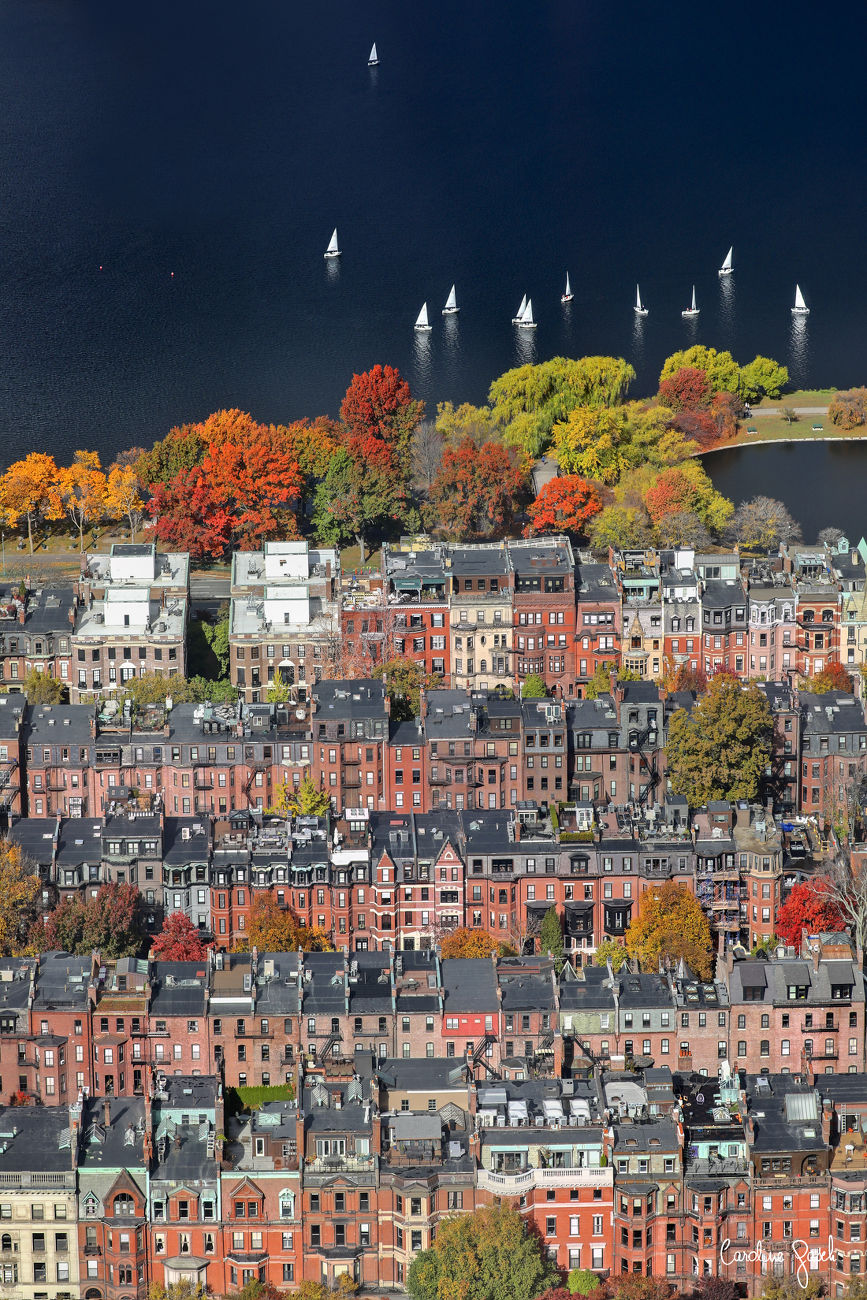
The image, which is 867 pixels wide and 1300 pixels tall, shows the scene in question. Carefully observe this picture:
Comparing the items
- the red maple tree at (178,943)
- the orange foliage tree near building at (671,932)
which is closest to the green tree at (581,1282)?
the orange foliage tree near building at (671,932)

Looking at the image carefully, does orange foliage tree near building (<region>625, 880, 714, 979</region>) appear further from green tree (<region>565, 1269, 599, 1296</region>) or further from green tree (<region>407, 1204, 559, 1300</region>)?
green tree (<region>407, 1204, 559, 1300</region>)

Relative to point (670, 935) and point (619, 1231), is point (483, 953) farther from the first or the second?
point (619, 1231)

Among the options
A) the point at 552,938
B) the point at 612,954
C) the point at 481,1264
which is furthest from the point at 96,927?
the point at 481,1264

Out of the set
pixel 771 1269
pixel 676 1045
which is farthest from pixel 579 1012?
pixel 771 1269

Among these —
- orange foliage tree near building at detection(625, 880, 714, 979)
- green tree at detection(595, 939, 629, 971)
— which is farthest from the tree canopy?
orange foliage tree near building at detection(625, 880, 714, 979)

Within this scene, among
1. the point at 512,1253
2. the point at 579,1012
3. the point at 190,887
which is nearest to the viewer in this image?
the point at 512,1253
